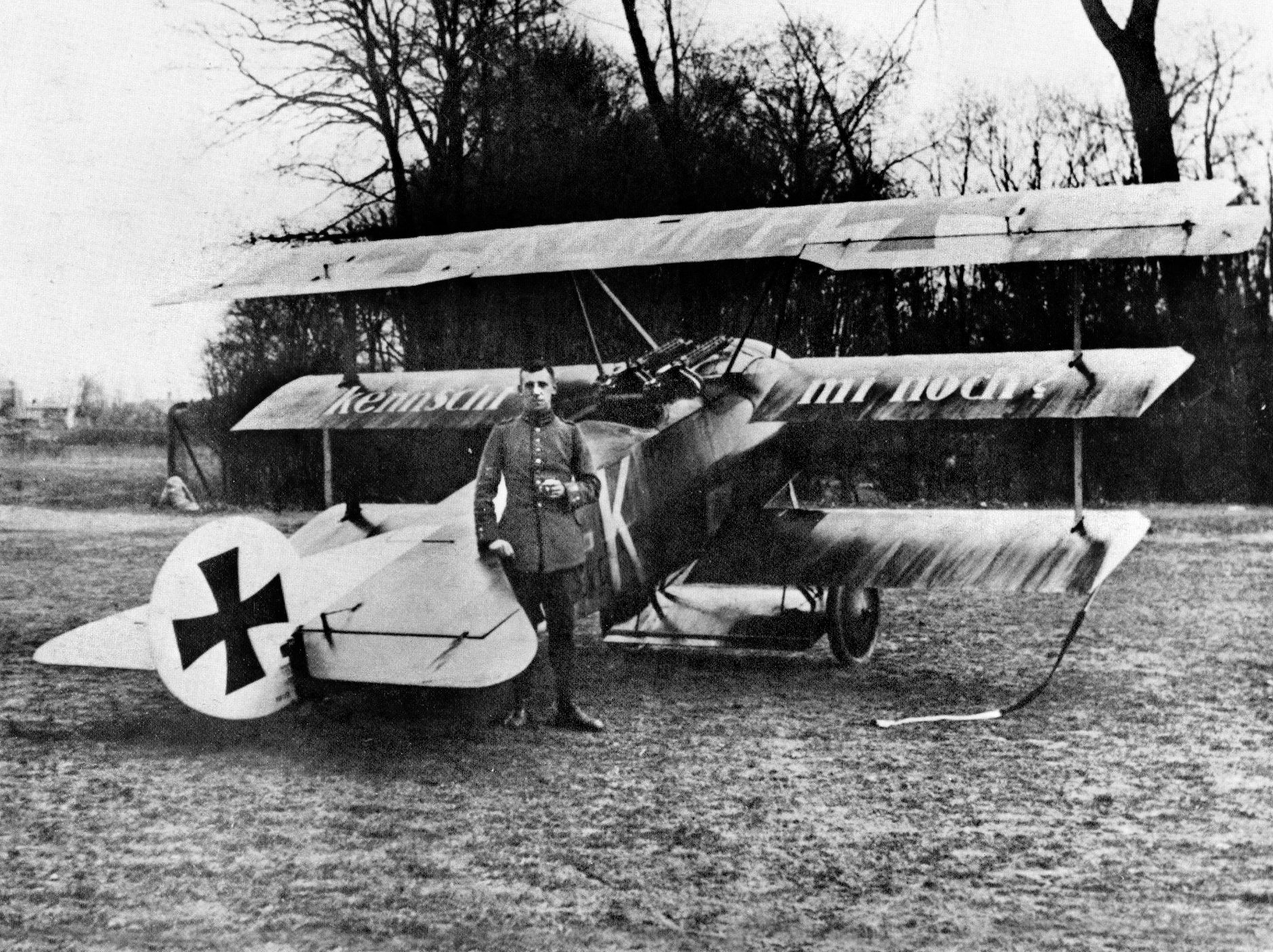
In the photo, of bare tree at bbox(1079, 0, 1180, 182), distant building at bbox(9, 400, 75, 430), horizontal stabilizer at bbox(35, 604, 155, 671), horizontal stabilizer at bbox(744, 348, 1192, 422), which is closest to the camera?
horizontal stabilizer at bbox(35, 604, 155, 671)

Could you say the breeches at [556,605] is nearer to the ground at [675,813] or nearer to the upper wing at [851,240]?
the ground at [675,813]

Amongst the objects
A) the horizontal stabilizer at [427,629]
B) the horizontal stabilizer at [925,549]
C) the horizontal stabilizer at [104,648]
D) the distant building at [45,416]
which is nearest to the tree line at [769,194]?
the distant building at [45,416]

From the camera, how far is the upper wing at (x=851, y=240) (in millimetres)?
5133

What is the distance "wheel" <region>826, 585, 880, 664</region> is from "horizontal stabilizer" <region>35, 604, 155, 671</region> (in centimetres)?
310

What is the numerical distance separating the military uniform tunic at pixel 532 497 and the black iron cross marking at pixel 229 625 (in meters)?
0.86

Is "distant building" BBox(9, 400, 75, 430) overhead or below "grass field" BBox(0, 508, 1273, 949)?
overhead

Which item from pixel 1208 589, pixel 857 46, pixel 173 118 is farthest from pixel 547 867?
pixel 857 46

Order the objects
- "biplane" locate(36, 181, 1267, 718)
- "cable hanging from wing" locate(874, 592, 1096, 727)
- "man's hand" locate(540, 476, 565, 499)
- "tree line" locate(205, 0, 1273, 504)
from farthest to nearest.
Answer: "tree line" locate(205, 0, 1273, 504) < "cable hanging from wing" locate(874, 592, 1096, 727) < "man's hand" locate(540, 476, 565, 499) < "biplane" locate(36, 181, 1267, 718)

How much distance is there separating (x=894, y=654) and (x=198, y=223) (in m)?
4.47

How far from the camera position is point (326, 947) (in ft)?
9.32

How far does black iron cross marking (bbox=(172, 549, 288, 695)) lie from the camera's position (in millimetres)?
4176

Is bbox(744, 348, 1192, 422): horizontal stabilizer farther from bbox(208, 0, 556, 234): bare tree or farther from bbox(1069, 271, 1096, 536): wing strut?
bbox(208, 0, 556, 234): bare tree

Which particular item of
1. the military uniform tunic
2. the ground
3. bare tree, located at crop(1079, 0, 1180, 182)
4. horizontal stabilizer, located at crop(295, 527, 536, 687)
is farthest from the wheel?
bare tree, located at crop(1079, 0, 1180, 182)

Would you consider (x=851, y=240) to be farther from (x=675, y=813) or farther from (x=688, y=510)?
(x=675, y=813)
